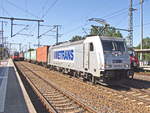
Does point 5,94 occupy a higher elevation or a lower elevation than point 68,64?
lower

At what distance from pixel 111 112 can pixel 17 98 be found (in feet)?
13.7

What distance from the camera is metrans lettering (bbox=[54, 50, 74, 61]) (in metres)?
17.3

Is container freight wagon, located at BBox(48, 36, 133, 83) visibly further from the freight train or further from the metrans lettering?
the metrans lettering

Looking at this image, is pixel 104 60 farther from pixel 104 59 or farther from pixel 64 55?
pixel 64 55

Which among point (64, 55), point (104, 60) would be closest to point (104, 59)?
point (104, 60)

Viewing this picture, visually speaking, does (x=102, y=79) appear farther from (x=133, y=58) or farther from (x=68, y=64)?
(x=133, y=58)

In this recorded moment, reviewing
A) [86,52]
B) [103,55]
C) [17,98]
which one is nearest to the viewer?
[17,98]

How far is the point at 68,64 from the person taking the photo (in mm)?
17969

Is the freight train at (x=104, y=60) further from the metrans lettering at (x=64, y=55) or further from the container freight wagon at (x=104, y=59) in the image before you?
the metrans lettering at (x=64, y=55)

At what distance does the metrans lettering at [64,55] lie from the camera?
17.3m

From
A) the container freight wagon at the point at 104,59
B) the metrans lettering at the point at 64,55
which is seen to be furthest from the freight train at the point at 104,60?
the metrans lettering at the point at 64,55

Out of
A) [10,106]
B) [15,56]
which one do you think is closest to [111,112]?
[10,106]

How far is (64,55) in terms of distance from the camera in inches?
768

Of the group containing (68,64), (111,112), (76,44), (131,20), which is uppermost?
(131,20)
